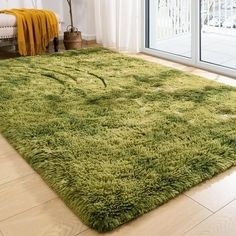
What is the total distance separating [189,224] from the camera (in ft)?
3.98

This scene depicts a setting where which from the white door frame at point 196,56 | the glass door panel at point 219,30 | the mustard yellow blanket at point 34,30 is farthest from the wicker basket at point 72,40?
the glass door panel at point 219,30

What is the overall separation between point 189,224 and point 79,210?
0.39m

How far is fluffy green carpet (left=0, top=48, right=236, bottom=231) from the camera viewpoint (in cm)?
135

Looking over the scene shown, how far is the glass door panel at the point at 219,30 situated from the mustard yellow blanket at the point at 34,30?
1.61 metres

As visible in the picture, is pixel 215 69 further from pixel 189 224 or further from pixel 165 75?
pixel 189 224

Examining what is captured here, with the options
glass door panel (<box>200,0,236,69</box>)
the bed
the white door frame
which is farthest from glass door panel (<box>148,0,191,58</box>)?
the bed

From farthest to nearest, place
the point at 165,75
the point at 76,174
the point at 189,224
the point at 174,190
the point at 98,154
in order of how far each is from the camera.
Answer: the point at 165,75, the point at 98,154, the point at 76,174, the point at 174,190, the point at 189,224

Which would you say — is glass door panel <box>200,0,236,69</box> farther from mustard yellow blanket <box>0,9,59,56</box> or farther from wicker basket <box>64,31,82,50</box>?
mustard yellow blanket <box>0,9,59,56</box>

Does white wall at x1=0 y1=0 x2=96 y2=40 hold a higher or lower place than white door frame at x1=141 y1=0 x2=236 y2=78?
higher

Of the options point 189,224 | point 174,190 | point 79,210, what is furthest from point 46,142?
point 189,224

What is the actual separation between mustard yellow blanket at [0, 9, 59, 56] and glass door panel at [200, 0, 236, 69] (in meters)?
1.61

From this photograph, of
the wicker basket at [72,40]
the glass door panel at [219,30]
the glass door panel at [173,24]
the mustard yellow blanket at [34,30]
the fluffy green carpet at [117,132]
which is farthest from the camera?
the glass door panel at [173,24]

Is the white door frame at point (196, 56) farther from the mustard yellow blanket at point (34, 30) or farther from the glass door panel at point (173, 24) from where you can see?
the mustard yellow blanket at point (34, 30)

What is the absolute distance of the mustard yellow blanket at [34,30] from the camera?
3592 millimetres
